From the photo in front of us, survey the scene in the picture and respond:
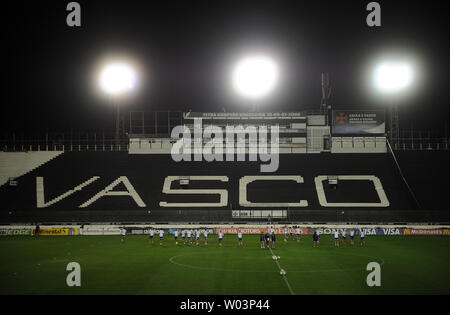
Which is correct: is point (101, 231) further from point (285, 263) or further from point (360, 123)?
point (360, 123)

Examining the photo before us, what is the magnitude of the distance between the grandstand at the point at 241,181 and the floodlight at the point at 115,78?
21.3 feet

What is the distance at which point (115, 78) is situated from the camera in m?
63.8

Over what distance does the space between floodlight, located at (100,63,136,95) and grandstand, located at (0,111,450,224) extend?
21.3ft

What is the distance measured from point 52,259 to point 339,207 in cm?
3087

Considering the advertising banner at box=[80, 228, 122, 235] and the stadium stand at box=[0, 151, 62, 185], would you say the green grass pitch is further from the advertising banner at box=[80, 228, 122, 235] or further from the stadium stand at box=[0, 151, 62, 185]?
the stadium stand at box=[0, 151, 62, 185]

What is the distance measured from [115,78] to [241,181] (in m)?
21.5

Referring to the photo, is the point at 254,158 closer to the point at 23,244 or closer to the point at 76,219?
the point at 76,219

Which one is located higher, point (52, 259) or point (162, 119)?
point (162, 119)

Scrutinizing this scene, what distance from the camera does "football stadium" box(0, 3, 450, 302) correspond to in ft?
76.8

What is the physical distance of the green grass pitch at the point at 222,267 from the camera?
20578 millimetres

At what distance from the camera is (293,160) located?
61500 mm

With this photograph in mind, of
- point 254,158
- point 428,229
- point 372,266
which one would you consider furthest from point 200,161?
point 372,266

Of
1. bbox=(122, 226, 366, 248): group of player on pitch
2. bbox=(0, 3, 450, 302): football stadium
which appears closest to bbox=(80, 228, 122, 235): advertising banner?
bbox=(0, 3, 450, 302): football stadium

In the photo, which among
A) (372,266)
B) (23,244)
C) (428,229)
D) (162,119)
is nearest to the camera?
(372,266)
